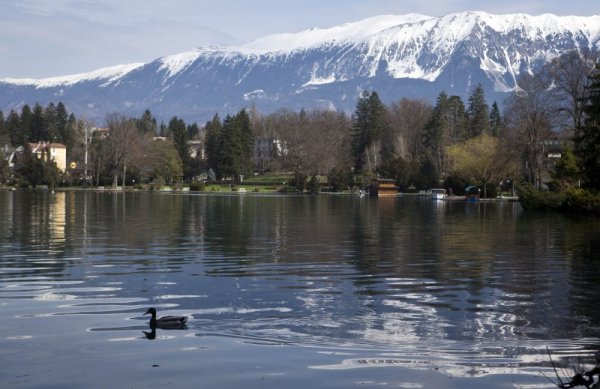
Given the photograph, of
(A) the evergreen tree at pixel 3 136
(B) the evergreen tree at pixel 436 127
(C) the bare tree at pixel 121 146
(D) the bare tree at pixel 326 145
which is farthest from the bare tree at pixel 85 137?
(B) the evergreen tree at pixel 436 127

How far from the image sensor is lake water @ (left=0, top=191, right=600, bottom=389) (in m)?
13.5

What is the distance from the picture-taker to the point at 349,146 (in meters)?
157

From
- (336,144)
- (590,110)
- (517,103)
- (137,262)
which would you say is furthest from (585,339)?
(336,144)

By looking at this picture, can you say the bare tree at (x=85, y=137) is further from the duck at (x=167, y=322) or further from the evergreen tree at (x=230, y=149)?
the duck at (x=167, y=322)

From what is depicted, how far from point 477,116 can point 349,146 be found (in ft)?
81.9

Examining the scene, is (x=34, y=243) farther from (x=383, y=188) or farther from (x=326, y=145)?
(x=326, y=145)

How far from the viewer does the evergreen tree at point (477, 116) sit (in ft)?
474

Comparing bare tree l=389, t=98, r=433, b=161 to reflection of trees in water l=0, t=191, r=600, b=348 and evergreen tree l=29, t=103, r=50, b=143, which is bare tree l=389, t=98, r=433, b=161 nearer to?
evergreen tree l=29, t=103, r=50, b=143

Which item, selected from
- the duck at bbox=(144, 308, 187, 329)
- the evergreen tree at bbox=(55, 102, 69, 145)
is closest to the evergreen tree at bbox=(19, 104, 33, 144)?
the evergreen tree at bbox=(55, 102, 69, 145)

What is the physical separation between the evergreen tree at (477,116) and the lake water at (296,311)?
109747 mm

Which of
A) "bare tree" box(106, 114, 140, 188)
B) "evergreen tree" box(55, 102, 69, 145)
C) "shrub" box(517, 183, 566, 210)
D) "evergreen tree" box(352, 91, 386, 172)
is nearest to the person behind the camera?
"shrub" box(517, 183, 566, 210)

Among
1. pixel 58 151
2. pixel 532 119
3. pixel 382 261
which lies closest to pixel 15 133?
pixel 58 151

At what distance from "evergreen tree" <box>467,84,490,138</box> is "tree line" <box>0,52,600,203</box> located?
229mm

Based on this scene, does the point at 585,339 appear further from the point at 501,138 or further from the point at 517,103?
the point at 501,138
